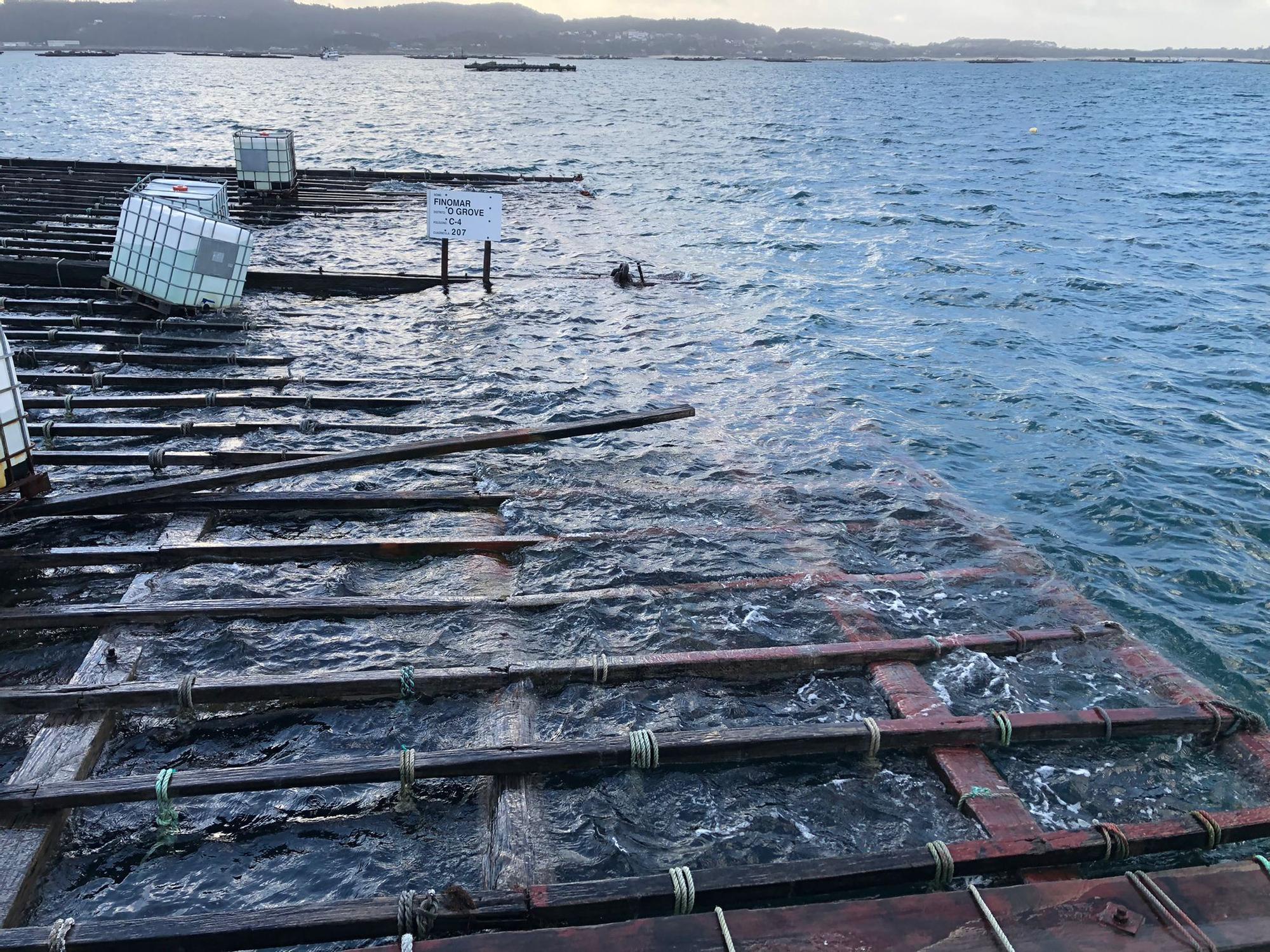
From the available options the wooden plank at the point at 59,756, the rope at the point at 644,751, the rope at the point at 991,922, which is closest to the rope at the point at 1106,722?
the rope at the point at 991,922

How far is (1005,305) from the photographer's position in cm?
2083

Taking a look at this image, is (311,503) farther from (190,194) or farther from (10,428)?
(190,194)

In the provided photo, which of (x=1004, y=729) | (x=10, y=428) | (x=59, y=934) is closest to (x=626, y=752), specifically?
(x=1004, y=729)

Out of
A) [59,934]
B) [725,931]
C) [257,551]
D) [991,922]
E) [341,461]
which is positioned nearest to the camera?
[59,934]

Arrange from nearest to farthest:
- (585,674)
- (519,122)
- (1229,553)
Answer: (585,674)
(1229,553)
(519,122)

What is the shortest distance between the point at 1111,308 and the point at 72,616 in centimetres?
2251

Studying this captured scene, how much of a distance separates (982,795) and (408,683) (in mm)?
4039

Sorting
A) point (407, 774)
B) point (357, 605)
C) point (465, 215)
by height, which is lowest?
point (357, 605)

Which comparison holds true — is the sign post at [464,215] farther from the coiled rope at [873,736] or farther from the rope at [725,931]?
the rope at [725,931]

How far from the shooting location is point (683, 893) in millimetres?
4273

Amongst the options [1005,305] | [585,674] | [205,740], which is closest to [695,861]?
[585,674]

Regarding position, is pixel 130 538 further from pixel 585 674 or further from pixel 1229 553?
pixel 1229 553

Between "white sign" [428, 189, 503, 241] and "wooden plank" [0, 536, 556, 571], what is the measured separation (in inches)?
416

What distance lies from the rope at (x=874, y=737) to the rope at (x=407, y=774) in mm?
3080
